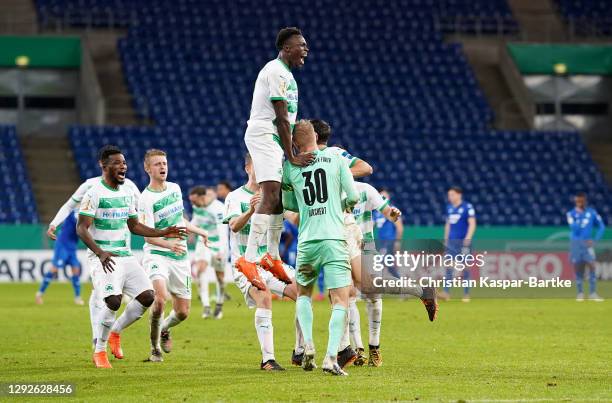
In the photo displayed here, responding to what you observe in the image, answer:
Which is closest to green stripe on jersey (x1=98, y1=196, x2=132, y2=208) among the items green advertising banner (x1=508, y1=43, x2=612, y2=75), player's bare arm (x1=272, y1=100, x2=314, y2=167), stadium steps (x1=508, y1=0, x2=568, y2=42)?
player's bare arm (x1=272, y1=100, x2=314, y2=167)

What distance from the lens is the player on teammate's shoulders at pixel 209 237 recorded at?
72.6ft

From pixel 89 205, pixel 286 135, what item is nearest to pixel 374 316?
pixel 286 135

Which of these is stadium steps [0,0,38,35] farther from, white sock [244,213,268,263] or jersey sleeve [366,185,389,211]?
white sock [244,213,268,263]

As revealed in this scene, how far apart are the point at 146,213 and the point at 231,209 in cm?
108

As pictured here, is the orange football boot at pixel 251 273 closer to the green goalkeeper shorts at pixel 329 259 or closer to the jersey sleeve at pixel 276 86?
the green goalkeeper shorts at pixel 329 259

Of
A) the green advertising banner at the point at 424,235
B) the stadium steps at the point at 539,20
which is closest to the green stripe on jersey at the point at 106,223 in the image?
the green advertising banner at the point at 424,235

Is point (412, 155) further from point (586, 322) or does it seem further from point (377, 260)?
point (377, 260)

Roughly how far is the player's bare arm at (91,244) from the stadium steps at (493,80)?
33.6 meters

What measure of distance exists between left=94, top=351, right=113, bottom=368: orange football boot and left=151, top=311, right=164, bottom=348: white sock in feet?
2.45

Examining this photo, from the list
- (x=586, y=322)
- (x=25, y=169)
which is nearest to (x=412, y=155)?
(x=25, y=169)

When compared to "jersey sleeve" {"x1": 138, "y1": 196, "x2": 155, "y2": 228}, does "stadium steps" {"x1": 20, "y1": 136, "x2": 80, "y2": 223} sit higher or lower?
higher

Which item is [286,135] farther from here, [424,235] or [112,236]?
[424,235]

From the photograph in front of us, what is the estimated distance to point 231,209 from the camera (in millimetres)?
13477

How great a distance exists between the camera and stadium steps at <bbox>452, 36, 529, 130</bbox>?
45375 millimetres
